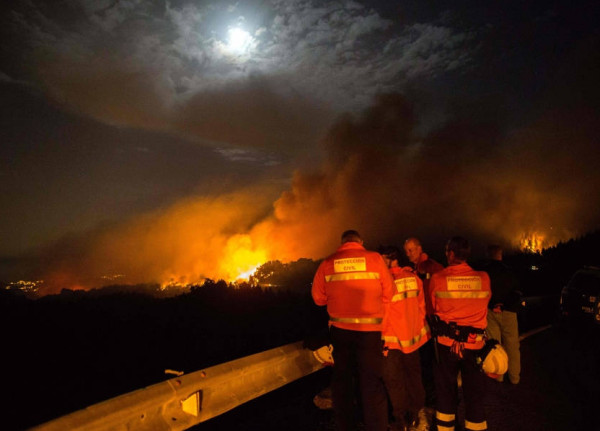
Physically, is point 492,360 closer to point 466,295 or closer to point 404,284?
point 466,295

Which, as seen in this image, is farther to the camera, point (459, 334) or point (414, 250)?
point (414, 250)

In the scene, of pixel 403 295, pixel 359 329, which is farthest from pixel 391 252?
pixel 359 329

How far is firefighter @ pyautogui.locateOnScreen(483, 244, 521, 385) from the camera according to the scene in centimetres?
482

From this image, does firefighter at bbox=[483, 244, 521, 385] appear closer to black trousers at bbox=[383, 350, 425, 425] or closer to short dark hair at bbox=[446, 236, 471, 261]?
short dark hair at bbox=[446, 236, 471, 261]

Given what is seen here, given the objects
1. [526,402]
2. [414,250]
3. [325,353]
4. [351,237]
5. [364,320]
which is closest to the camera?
[364,320]

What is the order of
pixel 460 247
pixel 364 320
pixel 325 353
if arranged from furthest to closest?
pixel 325 353, pixel 460 247, pixel 364 320

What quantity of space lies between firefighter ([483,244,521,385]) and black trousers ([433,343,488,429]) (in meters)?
1.48

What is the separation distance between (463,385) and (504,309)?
5.71 feet

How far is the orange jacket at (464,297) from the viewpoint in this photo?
12.2 ft

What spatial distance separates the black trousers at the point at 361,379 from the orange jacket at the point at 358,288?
13 centimetres

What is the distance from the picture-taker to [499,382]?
5207 millimetres

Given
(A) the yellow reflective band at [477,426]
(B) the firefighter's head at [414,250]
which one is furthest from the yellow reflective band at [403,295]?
(A) the yellow reflective band at [477,426]

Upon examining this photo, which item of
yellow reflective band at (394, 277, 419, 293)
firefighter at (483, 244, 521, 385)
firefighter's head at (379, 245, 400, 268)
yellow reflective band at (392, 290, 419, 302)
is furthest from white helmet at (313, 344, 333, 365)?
firefighter at (483, 244, 521, 385)

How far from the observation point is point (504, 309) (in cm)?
493
